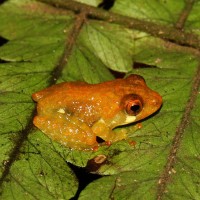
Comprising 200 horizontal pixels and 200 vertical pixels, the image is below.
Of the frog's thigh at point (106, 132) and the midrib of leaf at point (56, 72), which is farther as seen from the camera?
the frog's thigh at point (106, 132)

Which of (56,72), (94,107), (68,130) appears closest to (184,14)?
(94,107)

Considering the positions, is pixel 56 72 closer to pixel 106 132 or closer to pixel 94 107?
pixel 94 107

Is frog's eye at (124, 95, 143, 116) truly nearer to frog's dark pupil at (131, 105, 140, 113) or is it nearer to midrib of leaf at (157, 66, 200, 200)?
frog's dark pupil at (131, 105, 140, 113)

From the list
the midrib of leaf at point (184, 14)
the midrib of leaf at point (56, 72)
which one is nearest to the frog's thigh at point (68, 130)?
the midrib of leaf at point (56, 72)

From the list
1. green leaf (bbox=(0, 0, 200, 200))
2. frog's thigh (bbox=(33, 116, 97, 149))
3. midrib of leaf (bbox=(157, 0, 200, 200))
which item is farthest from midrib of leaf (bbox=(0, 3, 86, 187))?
midrib of leaf (bbox=(157, 0, 200, 200))

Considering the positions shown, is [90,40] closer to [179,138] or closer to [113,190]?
[179,138]

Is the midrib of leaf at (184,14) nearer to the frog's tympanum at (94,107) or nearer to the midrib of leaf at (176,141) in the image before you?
the midrib of leaf at (176,141)
